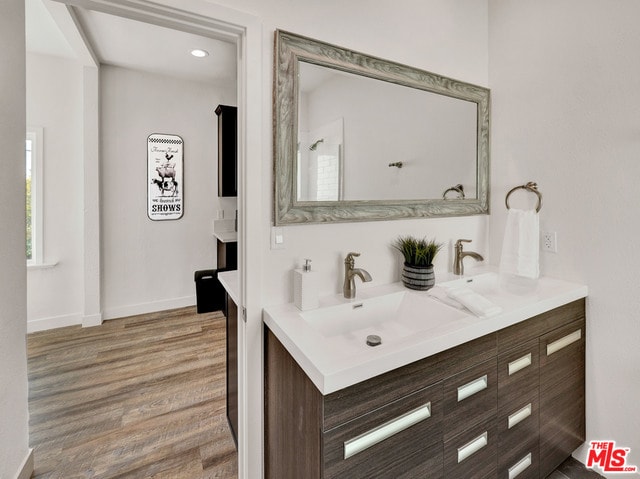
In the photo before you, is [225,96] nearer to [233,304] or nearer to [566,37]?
[233,304]

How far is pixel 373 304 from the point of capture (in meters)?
1.42

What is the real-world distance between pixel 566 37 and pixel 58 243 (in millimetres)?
4511

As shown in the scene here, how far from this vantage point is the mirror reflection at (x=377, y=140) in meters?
1.38

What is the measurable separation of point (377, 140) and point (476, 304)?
0.92 m

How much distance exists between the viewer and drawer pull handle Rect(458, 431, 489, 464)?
113 centimetres

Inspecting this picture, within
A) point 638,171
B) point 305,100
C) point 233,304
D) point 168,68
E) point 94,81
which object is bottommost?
point 233,304

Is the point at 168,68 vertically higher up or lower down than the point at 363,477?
higher up

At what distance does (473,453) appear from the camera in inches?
46.2

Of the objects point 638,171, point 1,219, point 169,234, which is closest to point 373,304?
point 638,171

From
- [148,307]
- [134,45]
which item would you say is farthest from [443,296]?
[148,307]

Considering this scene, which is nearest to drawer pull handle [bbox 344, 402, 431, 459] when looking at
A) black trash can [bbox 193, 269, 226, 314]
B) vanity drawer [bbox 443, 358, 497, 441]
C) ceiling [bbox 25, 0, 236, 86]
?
vanity drawer [bbox 443, 358, 497, 441]

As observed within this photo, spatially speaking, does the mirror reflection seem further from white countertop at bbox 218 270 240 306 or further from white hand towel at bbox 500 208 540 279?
white countertop at bbox 218 270 240 306

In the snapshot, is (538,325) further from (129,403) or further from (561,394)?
(129,403)

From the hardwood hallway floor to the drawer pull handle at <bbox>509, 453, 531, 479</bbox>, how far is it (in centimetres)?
128
